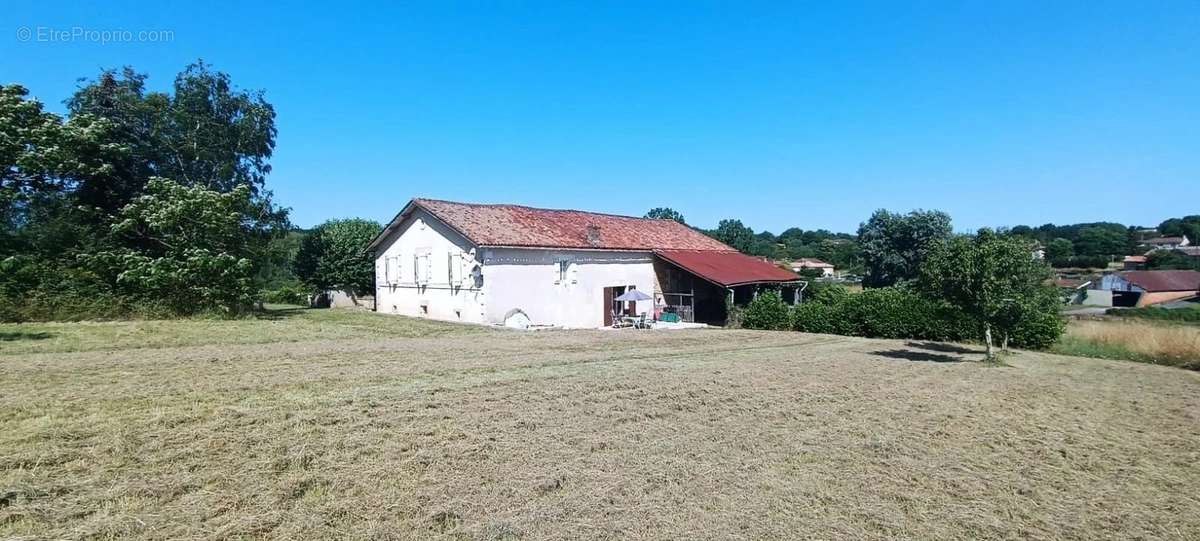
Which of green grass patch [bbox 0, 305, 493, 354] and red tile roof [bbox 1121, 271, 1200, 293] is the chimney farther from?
red tile roof [bbox 1121, 271, 1200, 293]

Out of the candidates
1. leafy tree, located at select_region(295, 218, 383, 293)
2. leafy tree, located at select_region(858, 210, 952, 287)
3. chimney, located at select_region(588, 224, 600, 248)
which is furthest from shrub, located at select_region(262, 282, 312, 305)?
leafy tree, located at select_region(858, 210, 952, 287)

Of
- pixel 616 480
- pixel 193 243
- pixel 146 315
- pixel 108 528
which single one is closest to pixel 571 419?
pixel 616 480

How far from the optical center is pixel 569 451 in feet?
21.0

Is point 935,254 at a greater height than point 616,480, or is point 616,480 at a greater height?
point 935,254

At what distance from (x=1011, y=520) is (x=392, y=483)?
220 inches

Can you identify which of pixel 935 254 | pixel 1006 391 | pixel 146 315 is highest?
pixel 935 254

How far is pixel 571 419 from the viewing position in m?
7.82

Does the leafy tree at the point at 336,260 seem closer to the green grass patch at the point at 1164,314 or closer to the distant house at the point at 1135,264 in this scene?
the green grass patch at the point at 1164,314

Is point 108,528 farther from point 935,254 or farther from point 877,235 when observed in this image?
point 877,235

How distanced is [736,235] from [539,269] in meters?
31.0

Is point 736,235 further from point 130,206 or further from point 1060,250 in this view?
point 1060,250

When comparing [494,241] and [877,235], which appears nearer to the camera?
[494,241]

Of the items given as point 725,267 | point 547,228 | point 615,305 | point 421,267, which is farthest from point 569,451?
point 725,267

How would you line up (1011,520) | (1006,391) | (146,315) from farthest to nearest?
(146,315), (1006,391), (1011,520)
